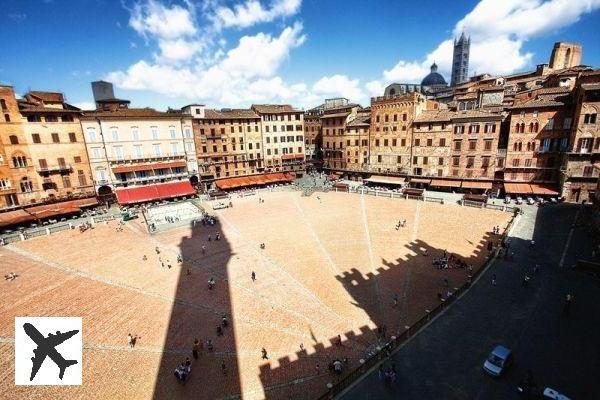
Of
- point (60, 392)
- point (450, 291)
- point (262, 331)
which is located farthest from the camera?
point (450, 291)

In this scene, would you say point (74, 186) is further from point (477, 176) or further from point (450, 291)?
point (477, 176)

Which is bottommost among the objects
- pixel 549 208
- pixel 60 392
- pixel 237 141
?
pixel 60 392

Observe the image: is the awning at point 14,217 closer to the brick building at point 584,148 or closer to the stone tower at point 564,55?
the brick building at point 584,148

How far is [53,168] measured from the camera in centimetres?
4716

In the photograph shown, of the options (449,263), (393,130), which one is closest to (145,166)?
(393,130)

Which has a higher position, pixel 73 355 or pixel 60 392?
pixel 73 355

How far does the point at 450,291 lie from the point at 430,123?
37739 mm

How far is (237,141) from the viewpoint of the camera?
64500 mm

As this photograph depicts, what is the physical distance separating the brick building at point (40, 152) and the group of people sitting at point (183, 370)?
44850 millimetres

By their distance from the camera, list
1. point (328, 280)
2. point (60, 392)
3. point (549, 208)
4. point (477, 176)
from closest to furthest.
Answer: point (60, 392), point (328, 280), point (549, 208), point (477, 176)

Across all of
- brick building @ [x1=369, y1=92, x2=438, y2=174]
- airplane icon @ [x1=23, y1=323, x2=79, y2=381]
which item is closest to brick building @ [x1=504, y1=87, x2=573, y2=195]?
brick building @ [x1=369, y1=92, x2=438, y2=174]

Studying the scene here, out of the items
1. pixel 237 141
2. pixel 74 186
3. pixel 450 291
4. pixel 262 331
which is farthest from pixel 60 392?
pixel 237 141

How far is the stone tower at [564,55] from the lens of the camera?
228 ft

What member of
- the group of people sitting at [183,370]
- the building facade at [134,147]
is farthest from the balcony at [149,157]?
the group of people sitting at [183,370]
